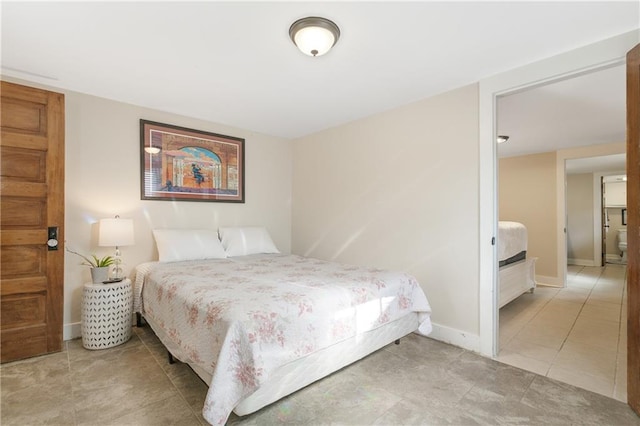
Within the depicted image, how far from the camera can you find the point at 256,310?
161 centimetres

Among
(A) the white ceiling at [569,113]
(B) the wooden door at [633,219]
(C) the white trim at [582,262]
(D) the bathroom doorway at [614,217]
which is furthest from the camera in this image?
(D) the bathroom doorway at [614,217]

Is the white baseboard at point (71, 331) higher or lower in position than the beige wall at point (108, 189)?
lower

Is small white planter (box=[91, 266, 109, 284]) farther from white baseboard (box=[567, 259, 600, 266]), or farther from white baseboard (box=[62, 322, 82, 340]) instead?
Answer: white baseboard (box=[567, 259, 600, 266])

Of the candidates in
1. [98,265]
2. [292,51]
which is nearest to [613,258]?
[292,51]

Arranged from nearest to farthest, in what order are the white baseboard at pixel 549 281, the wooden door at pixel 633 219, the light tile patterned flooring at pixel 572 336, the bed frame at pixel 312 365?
the bed frame at pixel 312 365 → the wooden door at pixel 633 219 → the light tile patterned flooring at pixel 572 336 → the white baseboard at pixel 549 281

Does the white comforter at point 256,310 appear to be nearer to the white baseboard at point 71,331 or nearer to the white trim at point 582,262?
the white baseboard at point 71,331

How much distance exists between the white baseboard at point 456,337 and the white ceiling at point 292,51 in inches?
89.0

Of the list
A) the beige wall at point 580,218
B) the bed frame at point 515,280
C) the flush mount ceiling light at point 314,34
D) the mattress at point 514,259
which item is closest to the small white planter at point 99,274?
the flush mount ceiling light at point 314,34

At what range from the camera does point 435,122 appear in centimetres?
285

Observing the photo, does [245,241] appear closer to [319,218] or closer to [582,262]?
[319,218]

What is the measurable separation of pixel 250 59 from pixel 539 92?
2.70 meters

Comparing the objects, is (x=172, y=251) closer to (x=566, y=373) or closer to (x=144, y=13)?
(x=144, y=13)

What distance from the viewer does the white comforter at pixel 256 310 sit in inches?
57.9

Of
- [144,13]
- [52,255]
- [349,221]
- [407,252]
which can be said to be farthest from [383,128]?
[52,255]
